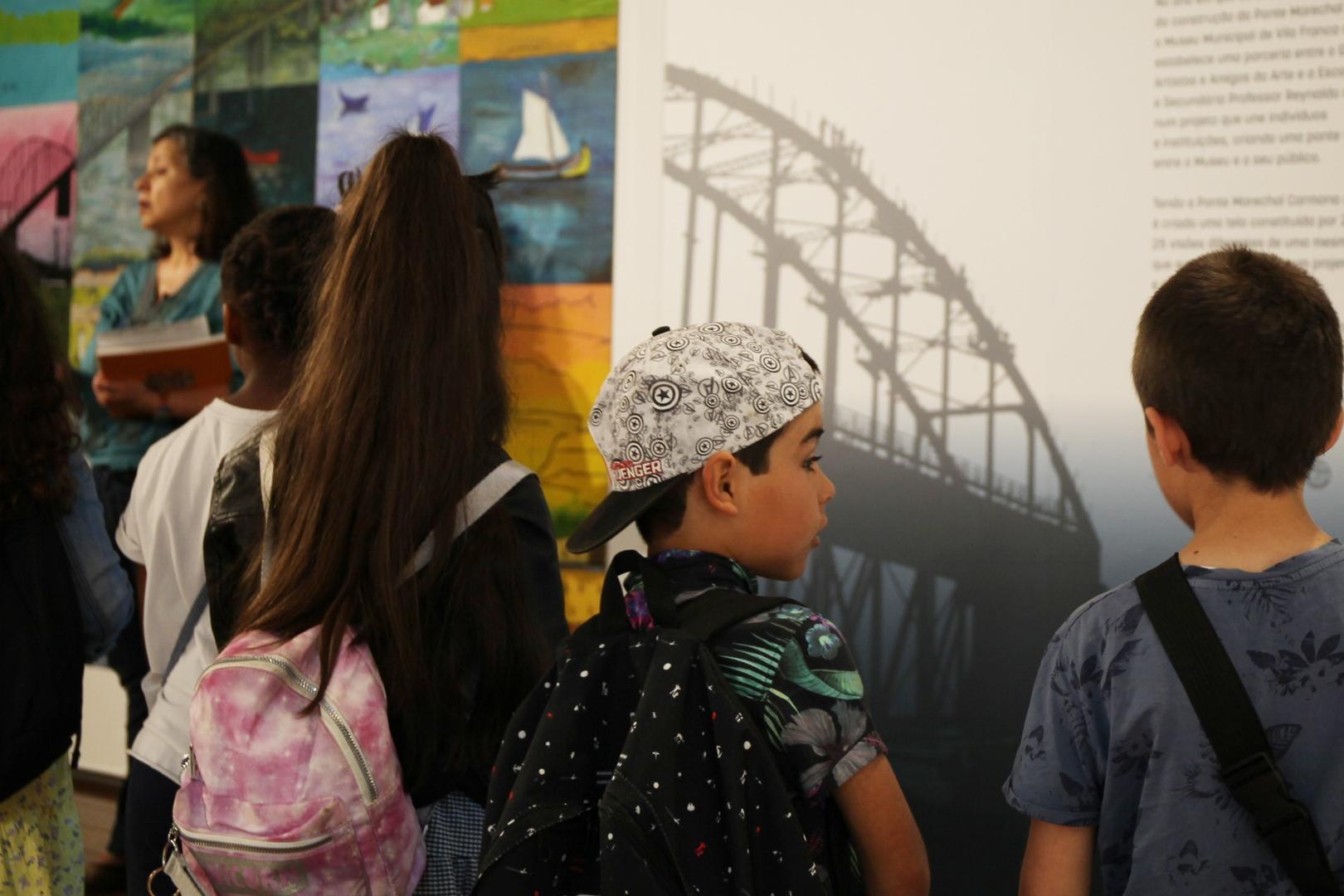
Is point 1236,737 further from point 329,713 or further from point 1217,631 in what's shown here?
point 329,713

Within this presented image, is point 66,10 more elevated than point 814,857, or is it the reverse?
point 66,10

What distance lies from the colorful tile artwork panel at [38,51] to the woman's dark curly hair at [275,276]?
85.1 inches

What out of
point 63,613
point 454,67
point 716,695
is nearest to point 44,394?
point 63,613

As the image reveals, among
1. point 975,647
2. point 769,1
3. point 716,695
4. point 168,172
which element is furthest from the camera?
point 168,172

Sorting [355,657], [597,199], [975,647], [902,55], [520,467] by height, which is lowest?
[975,647]

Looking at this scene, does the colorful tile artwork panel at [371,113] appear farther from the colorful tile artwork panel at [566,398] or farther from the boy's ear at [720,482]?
the boy's ear at [720,482]

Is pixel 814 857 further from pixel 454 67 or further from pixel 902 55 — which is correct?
pixel 454 67

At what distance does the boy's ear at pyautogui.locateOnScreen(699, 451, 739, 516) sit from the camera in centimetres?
149

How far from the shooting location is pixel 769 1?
113 inches

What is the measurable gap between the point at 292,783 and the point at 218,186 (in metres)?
2.56

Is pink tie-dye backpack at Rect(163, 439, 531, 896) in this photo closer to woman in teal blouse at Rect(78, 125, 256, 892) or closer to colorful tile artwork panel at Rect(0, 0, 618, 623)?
colorful tile artwork panel at Rect(0, 0, 618, 623)

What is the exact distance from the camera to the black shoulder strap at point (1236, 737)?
4.18ft

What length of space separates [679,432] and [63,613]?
1171mm

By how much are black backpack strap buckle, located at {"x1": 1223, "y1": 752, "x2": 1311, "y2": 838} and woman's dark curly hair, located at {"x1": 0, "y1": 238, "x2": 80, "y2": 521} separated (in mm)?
1765
